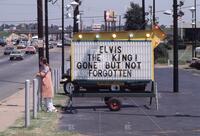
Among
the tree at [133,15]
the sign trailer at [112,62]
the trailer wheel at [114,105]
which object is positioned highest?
the tree at [133,15]

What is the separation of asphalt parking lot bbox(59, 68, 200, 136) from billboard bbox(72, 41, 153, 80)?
112 centimetres

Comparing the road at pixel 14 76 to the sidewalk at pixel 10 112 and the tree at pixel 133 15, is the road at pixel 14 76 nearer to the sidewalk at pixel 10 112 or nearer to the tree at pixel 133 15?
the sidewalk at pixel 10 112

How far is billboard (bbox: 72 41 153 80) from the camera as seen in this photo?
68.4 feet

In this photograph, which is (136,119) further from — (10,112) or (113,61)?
(10,112)

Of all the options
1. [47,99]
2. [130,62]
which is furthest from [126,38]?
[47,99]

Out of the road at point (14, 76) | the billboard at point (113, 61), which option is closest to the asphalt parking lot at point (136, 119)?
the billboard at point (113, 61)

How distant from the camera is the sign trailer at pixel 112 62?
2083 centimetres

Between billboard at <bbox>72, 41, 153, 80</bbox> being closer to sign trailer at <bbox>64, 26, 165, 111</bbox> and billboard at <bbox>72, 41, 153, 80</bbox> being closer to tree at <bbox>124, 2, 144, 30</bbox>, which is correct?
sign trailer at <bbox>64, 26, 165, 111</bbox>

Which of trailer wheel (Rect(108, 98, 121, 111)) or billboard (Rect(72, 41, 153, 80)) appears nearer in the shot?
trailer wheel (Rect(108, 98, 121, 111))

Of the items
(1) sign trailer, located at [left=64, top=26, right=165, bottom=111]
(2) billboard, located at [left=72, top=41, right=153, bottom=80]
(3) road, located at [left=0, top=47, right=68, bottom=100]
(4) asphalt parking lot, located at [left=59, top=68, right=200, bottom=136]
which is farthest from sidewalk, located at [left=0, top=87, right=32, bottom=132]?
(3) road, located at [left=0, top=47, right=68, bottom=100]

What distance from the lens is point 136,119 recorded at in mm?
17172

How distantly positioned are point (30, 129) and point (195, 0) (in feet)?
229

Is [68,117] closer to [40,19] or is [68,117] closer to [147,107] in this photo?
[147,107]

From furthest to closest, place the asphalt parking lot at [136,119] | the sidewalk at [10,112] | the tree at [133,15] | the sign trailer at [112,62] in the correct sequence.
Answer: the tree at [133,15]
the sign trailer at [112,62]
the sidewalk at [10,112]
the asphalt parking lot at [136,119]
